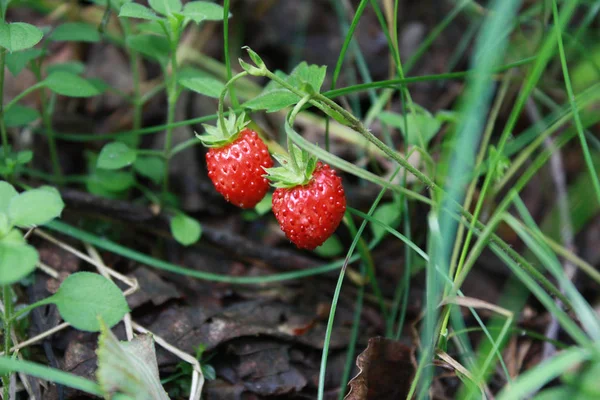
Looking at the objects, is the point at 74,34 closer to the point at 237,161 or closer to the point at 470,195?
the point at 237,161

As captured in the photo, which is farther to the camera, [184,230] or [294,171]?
[184,230]

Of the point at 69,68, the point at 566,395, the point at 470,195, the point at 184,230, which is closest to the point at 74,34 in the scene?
the point at 69,68

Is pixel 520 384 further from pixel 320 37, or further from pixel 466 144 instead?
pixel 320 37

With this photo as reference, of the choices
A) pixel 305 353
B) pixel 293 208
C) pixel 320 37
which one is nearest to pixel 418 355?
pixel 305 353

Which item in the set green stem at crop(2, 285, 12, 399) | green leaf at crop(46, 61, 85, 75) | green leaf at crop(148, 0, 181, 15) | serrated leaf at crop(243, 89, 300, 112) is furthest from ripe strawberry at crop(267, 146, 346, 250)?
green leaf at crop(46, 61, 85, 75)

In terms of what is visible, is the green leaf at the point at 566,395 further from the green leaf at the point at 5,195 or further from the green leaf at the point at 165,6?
the green leaf at the point at 165,6

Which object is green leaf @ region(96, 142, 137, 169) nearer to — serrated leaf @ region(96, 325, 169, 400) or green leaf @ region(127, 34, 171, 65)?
green leaf @ region(127, 34, 171, 65)
